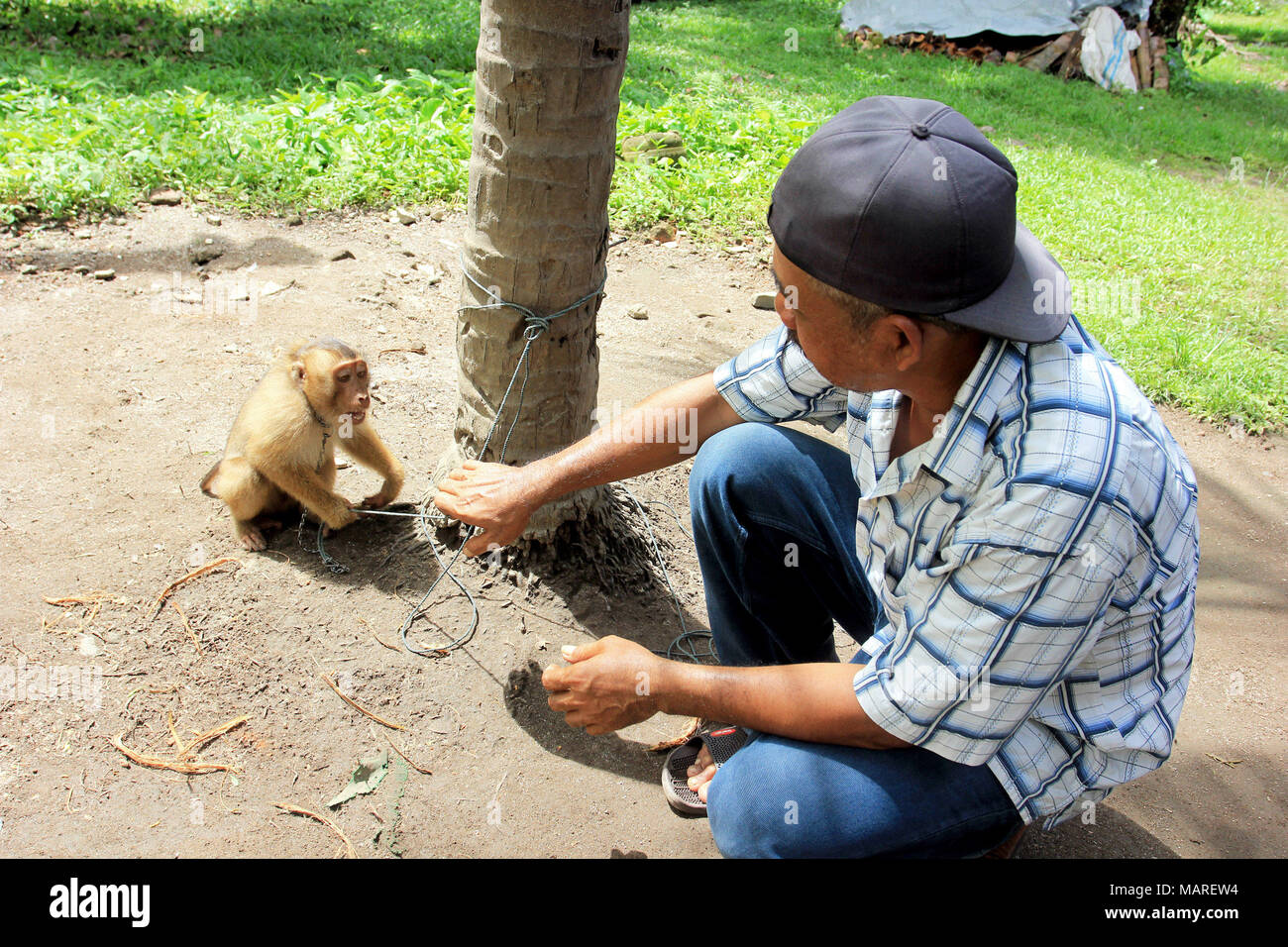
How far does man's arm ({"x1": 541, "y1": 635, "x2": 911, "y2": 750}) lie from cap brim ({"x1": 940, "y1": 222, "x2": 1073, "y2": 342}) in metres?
0.82

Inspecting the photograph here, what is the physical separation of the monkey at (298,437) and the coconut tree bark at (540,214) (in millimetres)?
469

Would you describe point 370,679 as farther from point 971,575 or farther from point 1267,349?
point 1267,349

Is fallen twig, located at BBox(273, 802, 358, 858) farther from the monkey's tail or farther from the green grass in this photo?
the green grass

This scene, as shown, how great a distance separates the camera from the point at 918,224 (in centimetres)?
185

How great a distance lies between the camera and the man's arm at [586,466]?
2797 mm

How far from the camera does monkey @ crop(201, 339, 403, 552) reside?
3.67 metres

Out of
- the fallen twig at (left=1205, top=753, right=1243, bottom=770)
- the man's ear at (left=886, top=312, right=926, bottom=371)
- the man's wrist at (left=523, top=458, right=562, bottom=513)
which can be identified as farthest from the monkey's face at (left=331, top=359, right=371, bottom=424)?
the fallen twig at (left=1205, top=753, right=1243, bottom=770)

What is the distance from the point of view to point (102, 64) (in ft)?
27.0

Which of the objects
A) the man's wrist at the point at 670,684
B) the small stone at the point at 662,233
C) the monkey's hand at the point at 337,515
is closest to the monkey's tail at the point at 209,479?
the monkey's hand at the point at 337,515

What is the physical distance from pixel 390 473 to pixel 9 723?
1531 mm

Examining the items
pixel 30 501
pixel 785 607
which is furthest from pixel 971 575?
pixel 30 501

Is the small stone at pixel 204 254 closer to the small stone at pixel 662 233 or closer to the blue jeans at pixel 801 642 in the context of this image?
the small stone at pixel 662 233

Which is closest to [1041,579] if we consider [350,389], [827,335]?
[827,335]

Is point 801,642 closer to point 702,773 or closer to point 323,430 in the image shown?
point 702,773
